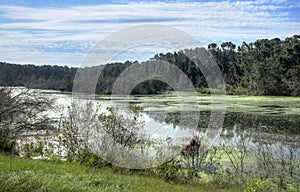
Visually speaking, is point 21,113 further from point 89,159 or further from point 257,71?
point 257,71

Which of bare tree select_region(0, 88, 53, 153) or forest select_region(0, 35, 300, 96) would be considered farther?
forest select_region(0, 35, 300, 96)

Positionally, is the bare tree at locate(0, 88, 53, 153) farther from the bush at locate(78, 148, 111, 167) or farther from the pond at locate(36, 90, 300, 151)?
the bush at locate(78, 148, 111, 167)

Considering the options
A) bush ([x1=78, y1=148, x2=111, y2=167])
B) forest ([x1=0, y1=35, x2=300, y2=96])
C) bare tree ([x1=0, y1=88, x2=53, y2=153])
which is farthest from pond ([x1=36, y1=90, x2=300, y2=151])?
forest ([x1=0, y1=35, x2=300, y2=96])

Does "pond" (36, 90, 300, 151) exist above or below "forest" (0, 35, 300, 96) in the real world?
below

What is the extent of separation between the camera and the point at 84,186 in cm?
441

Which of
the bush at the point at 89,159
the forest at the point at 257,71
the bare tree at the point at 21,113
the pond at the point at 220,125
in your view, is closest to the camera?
the bush at the point at 89,159

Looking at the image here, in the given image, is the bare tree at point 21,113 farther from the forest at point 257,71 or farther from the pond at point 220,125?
the forest at point 257,71

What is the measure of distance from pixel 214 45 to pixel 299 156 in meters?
48.1

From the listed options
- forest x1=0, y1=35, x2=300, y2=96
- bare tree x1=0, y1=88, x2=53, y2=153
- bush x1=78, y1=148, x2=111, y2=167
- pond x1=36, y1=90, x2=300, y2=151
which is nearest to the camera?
bush x1=78, y1=148, x2=111, y2=167

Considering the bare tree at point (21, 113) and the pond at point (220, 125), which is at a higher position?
the bare tree at point (21, 113)

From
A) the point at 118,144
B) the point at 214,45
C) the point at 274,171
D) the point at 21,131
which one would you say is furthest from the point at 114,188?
the point at 214,45

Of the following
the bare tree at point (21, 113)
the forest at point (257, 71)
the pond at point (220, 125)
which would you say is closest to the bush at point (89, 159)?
the pond at point (220, 125)

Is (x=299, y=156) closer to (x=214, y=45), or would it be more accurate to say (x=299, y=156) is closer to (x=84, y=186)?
(x=84, y=186)

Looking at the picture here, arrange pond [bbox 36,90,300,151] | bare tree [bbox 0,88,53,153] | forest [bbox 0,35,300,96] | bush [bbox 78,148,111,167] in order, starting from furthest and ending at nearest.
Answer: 1. forest [bbox 0,35,300,96]
2. pond [bbox 36,90,300,151]
3. bare tree [bbox 0,88,53,153]
4. bush [bbox 78,148,111,167]
